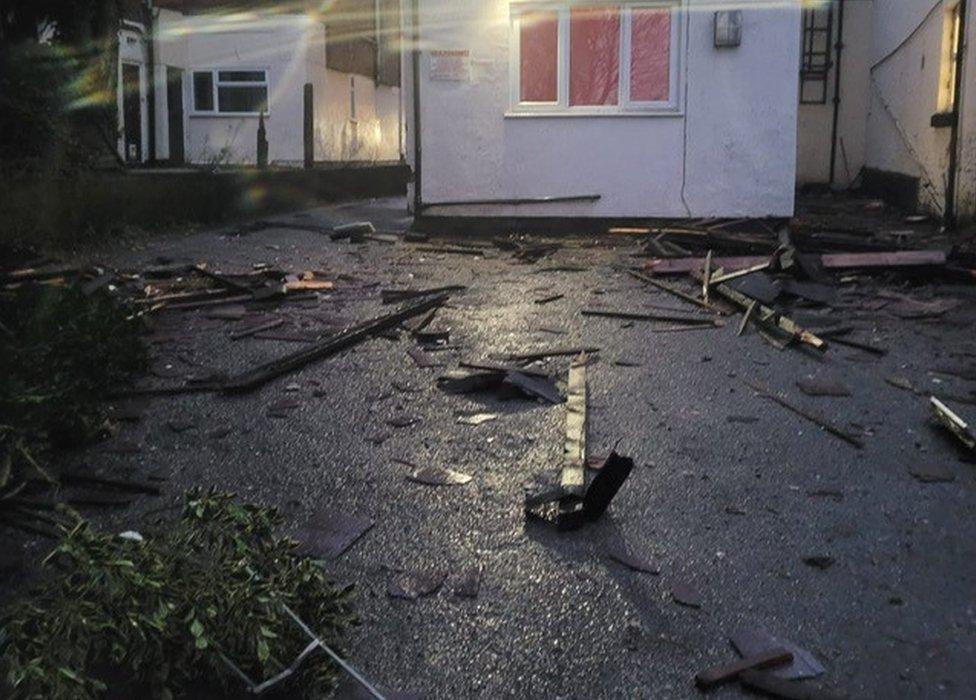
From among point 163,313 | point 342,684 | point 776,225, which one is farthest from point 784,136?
point 342,684

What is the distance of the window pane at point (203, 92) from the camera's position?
101 feet

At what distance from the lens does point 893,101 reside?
1961cm

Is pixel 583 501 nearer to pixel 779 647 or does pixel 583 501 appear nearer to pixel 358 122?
pixel 779 647

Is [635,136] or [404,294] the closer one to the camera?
[404,294]

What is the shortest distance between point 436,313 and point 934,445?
4.13 metres

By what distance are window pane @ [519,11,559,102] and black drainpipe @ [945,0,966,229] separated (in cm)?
541

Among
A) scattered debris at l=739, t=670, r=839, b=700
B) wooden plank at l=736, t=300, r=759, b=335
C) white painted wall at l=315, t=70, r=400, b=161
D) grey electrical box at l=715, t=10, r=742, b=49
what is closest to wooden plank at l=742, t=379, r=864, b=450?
wooden plank at l=736, t=300, r=759, b=335

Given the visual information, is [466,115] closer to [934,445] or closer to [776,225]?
[776,225]

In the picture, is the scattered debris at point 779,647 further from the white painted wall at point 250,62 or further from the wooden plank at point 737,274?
the white painted wall at point 250,62

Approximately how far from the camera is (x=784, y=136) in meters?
13.4

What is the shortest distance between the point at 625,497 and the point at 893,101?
17.5 m

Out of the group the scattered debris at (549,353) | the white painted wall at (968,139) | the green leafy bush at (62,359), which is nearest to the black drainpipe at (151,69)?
the white painted wall at (968,139)

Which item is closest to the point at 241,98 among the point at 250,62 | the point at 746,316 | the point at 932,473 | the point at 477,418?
the point at 250,62

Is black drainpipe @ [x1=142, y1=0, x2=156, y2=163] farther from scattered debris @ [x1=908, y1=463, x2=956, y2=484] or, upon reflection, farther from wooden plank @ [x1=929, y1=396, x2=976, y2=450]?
scattered debris @ [x1=908, y1=463, x2=956, y2=484]
